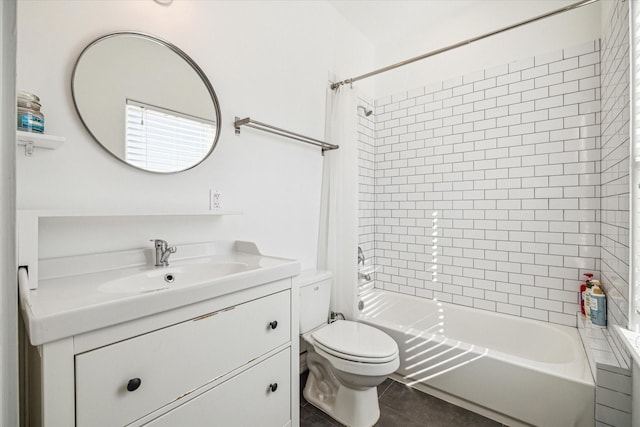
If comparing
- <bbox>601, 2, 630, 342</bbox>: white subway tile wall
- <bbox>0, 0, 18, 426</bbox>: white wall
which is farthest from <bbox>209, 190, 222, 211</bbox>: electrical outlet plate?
<bbox>601, 2, 630, 342</bbox>: white subway tile wall

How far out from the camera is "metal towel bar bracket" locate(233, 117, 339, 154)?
1.71 m

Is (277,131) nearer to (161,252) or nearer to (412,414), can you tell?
(161,252)

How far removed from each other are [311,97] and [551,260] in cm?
215

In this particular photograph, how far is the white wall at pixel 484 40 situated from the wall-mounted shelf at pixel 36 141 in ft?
8.70

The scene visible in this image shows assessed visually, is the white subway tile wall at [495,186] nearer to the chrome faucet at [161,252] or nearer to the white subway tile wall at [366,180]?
the white subway tile wall at [366,180]

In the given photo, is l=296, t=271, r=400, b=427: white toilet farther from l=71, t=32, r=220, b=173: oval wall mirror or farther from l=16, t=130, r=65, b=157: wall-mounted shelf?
l=16, t=130, r=65, b=157: wall-mounted shelf

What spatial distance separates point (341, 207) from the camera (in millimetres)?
2230

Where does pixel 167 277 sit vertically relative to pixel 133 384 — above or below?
above

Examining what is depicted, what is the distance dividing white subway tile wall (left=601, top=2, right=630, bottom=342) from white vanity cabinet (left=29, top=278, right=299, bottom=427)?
166 centimetres

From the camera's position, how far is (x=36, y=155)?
3.63 ft

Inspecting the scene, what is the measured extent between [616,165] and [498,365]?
4.17ft

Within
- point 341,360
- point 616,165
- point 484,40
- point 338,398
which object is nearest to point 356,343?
point 341,360

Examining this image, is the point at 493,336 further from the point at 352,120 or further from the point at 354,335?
the point at 352,120

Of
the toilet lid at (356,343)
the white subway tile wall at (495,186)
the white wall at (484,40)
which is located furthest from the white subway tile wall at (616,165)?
the toilet lid at (356,343)
